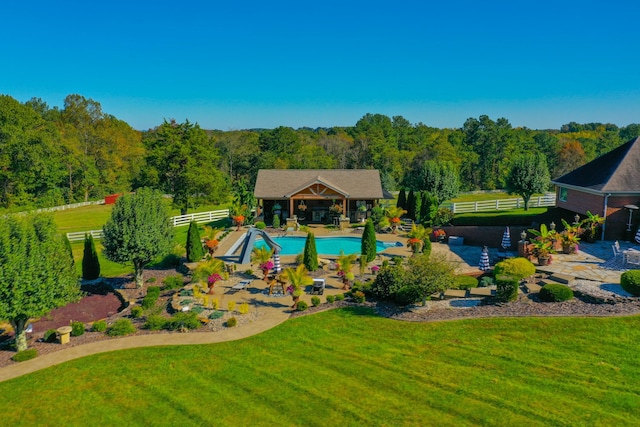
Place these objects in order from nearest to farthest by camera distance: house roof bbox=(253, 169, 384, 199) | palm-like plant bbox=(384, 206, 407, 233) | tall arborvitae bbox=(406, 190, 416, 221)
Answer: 1. palm-like plant bbox=(384, 206, 407, 233)
2. house roof bbox=(253, 169, 384, 199)
3. tall arborvitae bbox=(406, 190, 416, 221)

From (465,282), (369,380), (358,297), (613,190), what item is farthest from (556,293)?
(613,190)

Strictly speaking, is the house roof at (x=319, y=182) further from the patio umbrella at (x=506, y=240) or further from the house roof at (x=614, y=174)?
the house roof at (x=614, y=174)

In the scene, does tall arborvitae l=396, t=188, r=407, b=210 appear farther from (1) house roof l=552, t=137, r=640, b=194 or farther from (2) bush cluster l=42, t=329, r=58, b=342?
(2) bush cluster l=42, t=329, r=58, b=342

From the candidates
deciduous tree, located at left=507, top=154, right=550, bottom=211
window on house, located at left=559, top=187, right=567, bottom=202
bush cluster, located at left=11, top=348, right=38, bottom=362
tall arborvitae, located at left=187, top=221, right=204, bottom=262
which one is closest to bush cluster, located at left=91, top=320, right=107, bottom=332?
bush cluster, located at left=11, top=348, right=38, bottom=362

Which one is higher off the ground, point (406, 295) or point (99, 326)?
point (406, 295)

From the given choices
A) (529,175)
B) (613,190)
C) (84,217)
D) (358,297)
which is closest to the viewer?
(358,297)

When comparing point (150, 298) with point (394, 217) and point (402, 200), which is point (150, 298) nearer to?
point (394, 217)

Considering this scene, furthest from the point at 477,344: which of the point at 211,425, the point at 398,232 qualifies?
the point at 398,232
